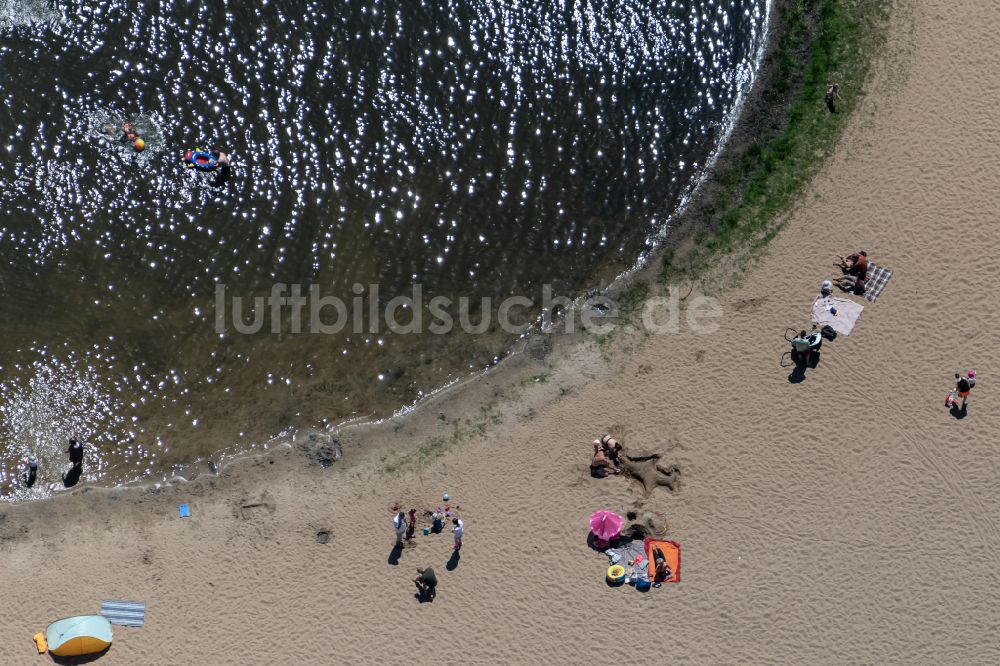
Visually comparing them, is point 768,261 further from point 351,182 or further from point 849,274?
point 351,182

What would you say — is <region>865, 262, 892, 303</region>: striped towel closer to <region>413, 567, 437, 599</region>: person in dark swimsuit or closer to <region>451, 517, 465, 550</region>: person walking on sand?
<region>451, 517, 465, 550</region>: person walking on sand

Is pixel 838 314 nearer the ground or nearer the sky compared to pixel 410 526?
nearer the sky

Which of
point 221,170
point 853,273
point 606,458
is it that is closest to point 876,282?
point 853,273

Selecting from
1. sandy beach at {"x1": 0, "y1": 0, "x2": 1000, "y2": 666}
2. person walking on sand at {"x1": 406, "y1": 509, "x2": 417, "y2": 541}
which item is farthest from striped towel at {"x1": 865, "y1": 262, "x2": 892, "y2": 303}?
person walking on sand at {"x1": 406, "y1": 509, "x2": 417, "y2": 541}

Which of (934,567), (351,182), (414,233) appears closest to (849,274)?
(934,567)

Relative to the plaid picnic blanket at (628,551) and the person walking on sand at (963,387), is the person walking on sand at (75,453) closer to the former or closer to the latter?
the plaid picnic blanket at (628,551)

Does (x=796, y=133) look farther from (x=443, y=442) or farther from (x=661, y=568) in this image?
(x=443, y=442)
